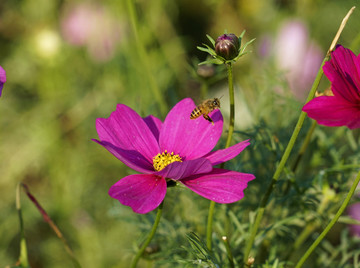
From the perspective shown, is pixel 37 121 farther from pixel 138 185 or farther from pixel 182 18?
pixel 138 185

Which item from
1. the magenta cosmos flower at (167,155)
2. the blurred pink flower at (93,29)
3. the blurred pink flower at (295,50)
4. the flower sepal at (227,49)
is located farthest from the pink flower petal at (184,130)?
the blurred pink flower at (93,29)

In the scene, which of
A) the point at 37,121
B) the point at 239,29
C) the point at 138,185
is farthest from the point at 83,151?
the point at 138,185

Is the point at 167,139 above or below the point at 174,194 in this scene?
above

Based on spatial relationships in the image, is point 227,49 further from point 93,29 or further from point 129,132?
point 93,29

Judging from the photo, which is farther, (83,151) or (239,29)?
(239,29)

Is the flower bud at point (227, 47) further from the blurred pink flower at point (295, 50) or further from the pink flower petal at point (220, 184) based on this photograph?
the blurred pink flower at point (295, 50)
